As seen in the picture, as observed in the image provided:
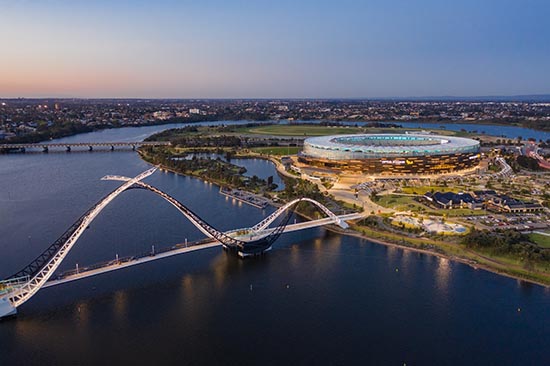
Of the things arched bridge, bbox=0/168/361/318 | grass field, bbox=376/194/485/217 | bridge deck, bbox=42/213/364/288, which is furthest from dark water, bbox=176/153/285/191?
bridge deck, bbox=42/213/364/288

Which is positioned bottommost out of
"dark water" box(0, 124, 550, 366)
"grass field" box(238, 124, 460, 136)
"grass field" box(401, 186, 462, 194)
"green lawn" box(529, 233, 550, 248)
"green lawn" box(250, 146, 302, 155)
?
"dark water" box(0, 124, 550, 366)

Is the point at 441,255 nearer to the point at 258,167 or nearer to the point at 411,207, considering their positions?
the point at 411,207

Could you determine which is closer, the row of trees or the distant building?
the row of trees

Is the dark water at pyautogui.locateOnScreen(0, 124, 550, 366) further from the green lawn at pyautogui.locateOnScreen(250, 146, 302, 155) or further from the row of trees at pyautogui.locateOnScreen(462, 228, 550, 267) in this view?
the green lawn at pyautogui.locateOnScreen(250, 146, 302, 155)

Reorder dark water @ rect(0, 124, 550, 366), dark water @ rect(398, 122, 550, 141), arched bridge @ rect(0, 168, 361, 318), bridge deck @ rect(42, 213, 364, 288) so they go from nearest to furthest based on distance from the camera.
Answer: dark water @ rect(0, 124, 550, 366) → arched bridge @ rect(0, 168, 361, 318) → bridge deck @ rect(42, 213, 364, 288) → dark water @ rect(398, 122, 550, 141)

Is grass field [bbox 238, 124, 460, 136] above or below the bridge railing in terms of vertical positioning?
above

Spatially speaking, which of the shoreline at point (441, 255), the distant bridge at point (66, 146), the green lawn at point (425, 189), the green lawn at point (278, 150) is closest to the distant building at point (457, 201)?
the green lawn at point (425, 189)
